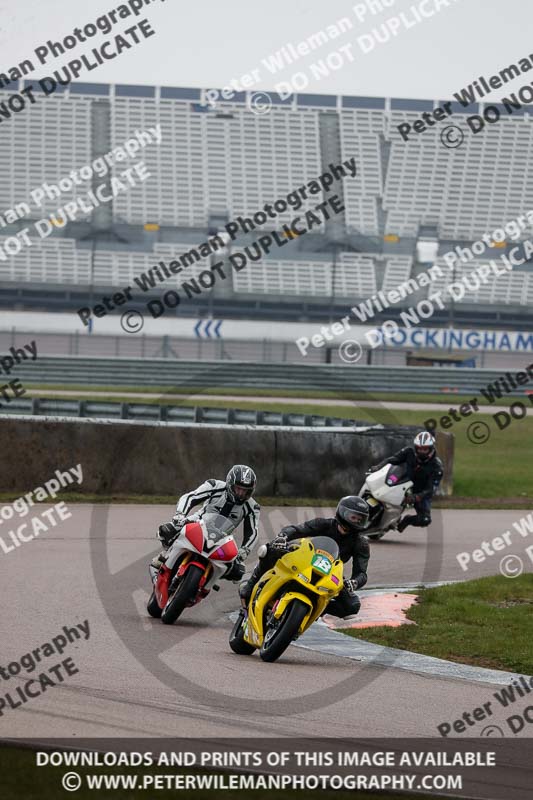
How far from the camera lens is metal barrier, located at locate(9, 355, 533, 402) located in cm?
3750

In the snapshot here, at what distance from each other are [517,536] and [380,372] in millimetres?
21674

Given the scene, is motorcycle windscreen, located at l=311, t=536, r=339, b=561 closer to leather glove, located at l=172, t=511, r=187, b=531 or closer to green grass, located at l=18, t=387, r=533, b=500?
leather glove, located at l=172, t=511, r=187, b=531

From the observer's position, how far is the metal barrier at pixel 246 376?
3750 centimetres

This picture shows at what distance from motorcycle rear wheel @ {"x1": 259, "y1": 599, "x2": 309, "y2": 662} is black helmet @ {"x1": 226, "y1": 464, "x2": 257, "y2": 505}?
5.42 ft

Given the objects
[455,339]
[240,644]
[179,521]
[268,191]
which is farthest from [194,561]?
[268,191]

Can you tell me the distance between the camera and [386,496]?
52.9 feet

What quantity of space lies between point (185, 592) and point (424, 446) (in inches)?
262

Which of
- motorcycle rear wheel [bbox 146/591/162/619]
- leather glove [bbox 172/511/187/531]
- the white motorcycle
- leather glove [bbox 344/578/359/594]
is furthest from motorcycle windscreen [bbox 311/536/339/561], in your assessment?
the white motorcycle

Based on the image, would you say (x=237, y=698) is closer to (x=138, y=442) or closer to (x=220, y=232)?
(x=138, y=442)

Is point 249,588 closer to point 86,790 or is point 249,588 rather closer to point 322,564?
point 322,564

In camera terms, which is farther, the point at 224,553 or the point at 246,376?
the point at 246,376

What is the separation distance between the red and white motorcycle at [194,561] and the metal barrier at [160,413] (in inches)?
486

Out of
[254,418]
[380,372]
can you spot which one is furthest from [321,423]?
[380,372]

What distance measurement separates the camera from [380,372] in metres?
38.9
